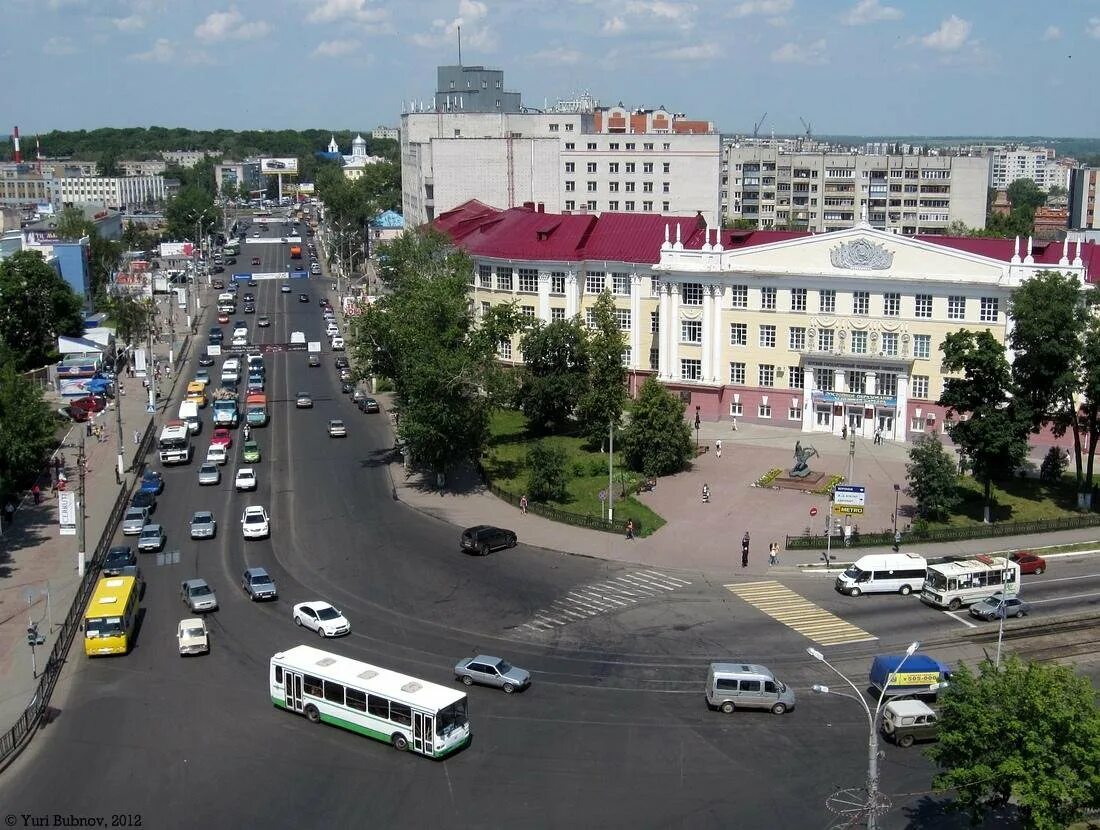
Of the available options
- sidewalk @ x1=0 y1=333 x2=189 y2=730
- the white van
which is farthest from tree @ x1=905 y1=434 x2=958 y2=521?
sidewalk @ x1=0 y1=333 x2=189 y2=730

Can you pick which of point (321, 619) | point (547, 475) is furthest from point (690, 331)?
point (321, 619)

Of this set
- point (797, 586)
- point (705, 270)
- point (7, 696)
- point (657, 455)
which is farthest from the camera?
point (705, 270)

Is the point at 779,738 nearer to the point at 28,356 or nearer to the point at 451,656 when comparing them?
the point at 451,656

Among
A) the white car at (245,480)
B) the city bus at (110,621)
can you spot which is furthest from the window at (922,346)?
the city bus at (110,621)

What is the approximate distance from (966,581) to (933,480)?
1014 centimetres

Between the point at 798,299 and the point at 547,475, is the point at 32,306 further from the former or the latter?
the point at 798,299

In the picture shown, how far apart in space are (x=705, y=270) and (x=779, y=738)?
4845 cm

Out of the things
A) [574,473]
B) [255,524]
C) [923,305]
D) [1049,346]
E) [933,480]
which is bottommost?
[255,524]

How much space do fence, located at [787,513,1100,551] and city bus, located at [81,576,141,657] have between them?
30303 millimetres

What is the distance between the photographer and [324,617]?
1775 inches

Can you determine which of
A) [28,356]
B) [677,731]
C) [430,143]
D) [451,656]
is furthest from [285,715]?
[430,143]

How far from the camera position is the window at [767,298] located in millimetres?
78856

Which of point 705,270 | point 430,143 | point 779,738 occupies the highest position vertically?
point 430,143

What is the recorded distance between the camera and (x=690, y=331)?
82125 millimetres
